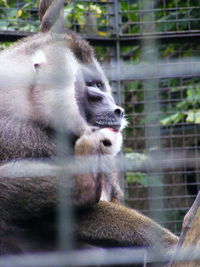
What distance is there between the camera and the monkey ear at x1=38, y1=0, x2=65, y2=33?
2.08 m

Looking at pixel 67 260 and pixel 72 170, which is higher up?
pixel 72 170

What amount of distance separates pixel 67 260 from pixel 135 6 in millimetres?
2275

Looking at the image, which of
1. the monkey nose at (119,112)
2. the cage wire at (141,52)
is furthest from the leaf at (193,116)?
the monkey nose at (119,112)

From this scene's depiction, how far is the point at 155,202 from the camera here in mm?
1262

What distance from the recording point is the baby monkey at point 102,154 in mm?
1918

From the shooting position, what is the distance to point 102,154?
2.04 m

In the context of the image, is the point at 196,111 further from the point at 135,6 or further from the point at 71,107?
the point at 71,107

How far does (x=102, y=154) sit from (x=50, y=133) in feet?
0.67

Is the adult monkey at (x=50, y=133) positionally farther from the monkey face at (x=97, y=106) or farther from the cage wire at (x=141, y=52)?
the cage wire at (x=141, y=52)

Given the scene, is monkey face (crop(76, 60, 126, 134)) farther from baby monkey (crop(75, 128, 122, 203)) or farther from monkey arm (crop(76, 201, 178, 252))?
monkey arm (crop(76, 201, 178, 252))

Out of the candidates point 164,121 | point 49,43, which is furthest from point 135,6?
point 49,43

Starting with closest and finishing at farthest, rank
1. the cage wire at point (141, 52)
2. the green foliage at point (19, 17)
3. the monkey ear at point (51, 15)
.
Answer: the monkey ear at point (51, 15), the cage wire at point (141, 52), the green foliage at point (19, 17)

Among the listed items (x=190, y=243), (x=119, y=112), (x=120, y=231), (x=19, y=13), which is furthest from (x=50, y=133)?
(x=19, y=13)

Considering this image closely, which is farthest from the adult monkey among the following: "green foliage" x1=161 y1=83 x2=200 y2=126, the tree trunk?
"green foliage" x1=161 y1=83 x2=200 y2=126
